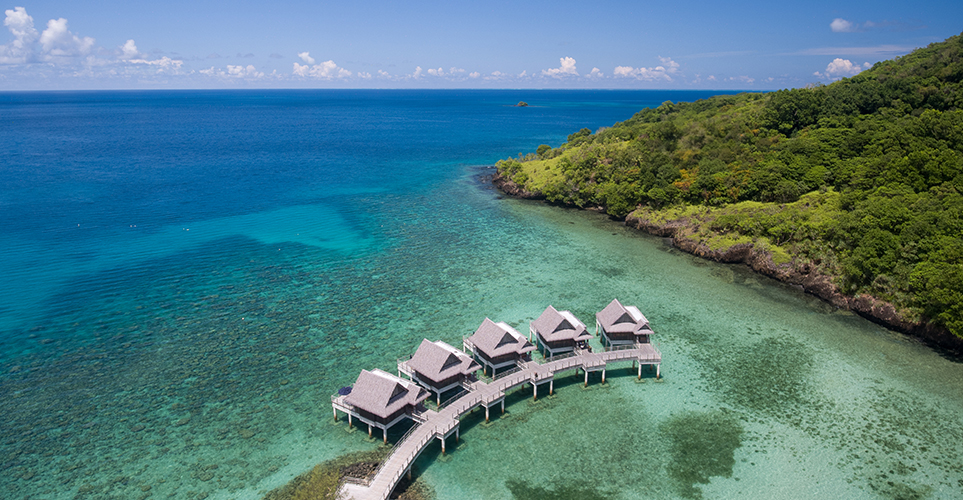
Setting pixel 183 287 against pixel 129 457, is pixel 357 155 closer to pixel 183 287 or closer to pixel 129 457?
pixel 183 287

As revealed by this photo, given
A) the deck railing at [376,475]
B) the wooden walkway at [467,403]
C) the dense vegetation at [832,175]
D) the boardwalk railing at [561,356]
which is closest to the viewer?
the wooden walkway at [467,403]

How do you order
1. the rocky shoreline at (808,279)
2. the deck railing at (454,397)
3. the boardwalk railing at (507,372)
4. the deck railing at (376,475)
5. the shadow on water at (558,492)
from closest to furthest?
the deck railing at (376,475) < the shadow on water at (558,492) < the deck railing at (454,397) < the boardwalk railing at (507,372) < the rocky shoreline at (808,279)

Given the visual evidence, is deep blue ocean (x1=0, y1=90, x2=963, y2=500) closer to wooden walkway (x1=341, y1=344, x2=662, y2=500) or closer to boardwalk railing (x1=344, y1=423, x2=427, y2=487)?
wooden walkway (x1=341, y1=344, x2=662, y2=500)

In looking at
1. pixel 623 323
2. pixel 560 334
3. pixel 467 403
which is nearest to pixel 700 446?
pixel 623 323

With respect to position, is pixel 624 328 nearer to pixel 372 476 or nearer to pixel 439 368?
pixel 439 368

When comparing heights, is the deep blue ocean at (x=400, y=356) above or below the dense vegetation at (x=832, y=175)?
below

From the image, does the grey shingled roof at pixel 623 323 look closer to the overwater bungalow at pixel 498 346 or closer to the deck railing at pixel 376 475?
the overwater bungalow at pixel 498 346

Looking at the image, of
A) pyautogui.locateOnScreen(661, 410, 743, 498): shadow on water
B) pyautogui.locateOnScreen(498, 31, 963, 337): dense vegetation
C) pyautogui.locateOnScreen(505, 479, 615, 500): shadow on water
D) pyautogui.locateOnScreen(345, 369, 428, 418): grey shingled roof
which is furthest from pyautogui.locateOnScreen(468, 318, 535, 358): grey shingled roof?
pyautogui.locateOnScreen(498, 31, 963, 337): dense vegetation

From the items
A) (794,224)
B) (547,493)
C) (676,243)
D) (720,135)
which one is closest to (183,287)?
(547,493)

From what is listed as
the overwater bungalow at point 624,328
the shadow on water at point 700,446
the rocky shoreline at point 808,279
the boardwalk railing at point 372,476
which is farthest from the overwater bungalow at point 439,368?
the rocky shoreline at point 808,279
